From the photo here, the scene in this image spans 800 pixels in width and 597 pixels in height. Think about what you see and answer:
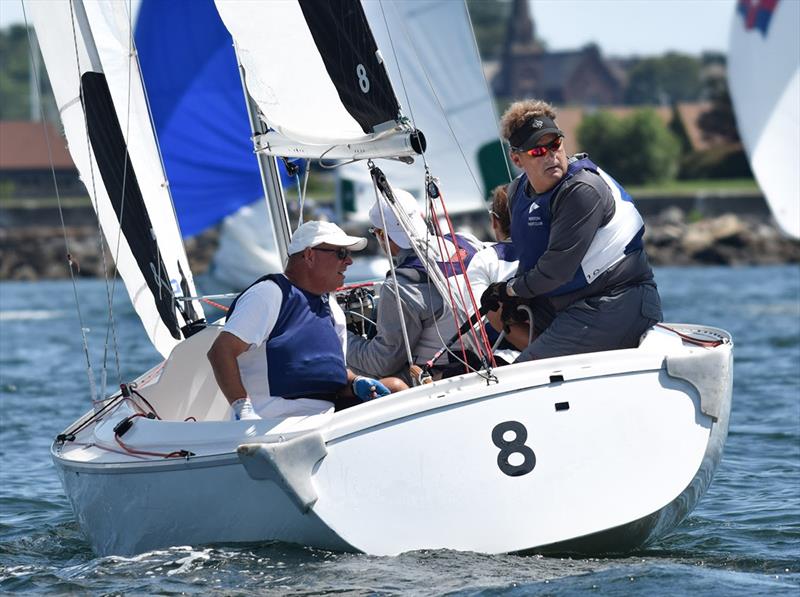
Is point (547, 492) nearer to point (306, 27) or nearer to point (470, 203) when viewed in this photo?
point (306, 27)

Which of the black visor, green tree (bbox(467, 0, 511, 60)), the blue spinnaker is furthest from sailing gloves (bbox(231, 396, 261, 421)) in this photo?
Answer: green tree (bbox(467, 0, 511, 60))

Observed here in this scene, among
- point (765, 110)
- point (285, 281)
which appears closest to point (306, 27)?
point (285, 281)

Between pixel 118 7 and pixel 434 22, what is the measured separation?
764 centimetres

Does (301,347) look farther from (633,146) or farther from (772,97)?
(633,146)

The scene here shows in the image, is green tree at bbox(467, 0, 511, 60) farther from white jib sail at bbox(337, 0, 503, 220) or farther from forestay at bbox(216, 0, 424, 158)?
forestay at bbox(216, 0, 424, 158)

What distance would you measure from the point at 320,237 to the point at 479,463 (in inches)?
32.6

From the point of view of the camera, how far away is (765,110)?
10922mm

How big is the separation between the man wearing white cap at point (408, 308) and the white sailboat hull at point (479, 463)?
0.68 metres

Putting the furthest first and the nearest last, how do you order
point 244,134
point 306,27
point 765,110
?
point 765,110 → point 244,134 → point 306,27

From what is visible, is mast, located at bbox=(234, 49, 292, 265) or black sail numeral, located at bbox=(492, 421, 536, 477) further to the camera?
mast, located at bbox=(234, 49, 292, 265)

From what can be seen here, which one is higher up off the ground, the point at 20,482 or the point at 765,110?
the point at 765,110

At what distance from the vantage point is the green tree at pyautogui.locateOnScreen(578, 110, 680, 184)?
52178mm

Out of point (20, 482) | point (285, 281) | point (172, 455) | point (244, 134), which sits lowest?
point (20, 482)

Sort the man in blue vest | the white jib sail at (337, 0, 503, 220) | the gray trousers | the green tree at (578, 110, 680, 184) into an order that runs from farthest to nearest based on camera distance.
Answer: the green tree at (578, 110, 680, 184)
the white jib sail at (337, 0, 503, 220)
the gray trousers
the man in blue vest
